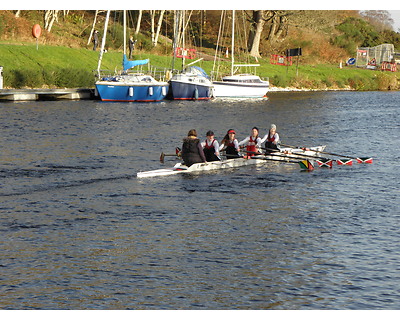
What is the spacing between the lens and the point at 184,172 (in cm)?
→ 2781

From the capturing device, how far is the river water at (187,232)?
14.7 m

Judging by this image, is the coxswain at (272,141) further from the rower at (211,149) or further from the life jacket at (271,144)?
the rower at (211,149)

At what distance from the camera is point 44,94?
2475 inches

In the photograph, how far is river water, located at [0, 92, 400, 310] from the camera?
14.7 metres

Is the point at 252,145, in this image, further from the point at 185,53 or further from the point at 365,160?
the point at 185,53

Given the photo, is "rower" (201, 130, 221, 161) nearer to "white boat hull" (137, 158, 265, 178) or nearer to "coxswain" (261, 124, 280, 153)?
"white boat hull" (137, 158, 265, 178)

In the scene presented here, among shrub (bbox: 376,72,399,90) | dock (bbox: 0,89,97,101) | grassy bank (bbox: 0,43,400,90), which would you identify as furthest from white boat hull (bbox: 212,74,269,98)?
shrub (bbox: 376,72,399,90)

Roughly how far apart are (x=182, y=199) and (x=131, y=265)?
23.2ft

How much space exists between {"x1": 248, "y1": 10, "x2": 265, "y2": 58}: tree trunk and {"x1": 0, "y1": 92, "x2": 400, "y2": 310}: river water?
60.0m

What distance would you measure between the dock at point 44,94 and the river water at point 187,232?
22.8 meters

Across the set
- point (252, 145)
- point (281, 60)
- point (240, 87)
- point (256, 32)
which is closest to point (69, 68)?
point (240, 87)
